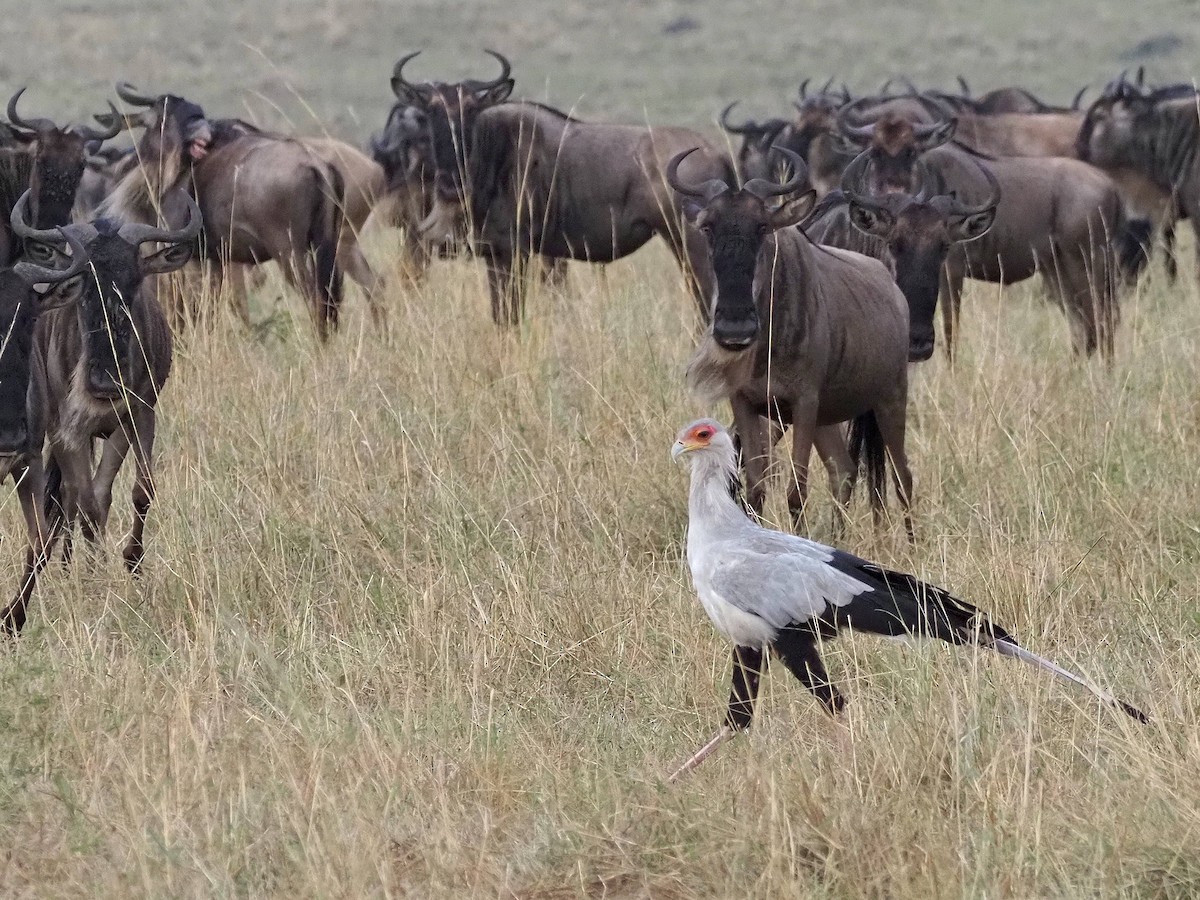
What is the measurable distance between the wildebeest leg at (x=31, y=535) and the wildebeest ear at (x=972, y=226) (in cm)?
361

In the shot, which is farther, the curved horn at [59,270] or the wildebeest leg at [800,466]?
the wildebeest leg at [800,466]

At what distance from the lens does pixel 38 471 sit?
5.33m

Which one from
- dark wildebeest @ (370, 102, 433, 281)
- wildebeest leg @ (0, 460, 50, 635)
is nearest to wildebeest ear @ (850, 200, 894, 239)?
wildebeest leg @ (0, 460, 50, 635)

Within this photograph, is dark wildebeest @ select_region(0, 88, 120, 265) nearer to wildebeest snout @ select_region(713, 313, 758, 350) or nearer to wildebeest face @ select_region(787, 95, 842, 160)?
wildebeest snout @ select_region(713, 313, 758, 350)

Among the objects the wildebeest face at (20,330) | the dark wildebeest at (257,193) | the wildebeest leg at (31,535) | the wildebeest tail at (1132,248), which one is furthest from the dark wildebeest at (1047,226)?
the wildebeest leg at (31,535)

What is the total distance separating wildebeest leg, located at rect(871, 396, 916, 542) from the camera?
20.6 feet

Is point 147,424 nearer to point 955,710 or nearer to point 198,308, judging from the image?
point 198,308

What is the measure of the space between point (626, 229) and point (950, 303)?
7.37 ft

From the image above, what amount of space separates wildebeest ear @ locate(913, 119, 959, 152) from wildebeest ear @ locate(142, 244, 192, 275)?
13.6 feet

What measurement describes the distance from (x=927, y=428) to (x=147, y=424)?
289 centimetres

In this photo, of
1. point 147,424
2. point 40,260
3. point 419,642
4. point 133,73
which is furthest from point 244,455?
point 133,73

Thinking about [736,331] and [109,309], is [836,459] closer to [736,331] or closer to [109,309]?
[736,331]

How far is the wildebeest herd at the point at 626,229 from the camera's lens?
584cm

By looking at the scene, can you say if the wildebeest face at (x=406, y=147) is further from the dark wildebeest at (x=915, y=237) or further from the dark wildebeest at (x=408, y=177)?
the dark wildebeest at (x=915, y=237)
